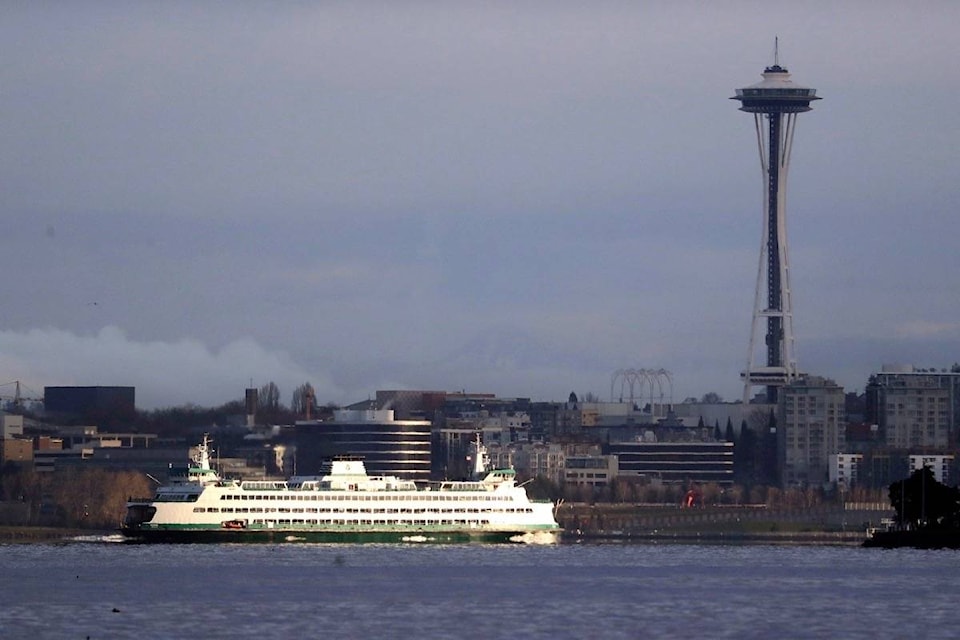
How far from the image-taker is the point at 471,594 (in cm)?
10806

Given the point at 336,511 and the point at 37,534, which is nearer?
the point at 336,511

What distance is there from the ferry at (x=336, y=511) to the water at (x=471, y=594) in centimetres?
1267

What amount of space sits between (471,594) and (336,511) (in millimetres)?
62126

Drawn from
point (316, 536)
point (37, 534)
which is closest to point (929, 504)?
point (316, 536)

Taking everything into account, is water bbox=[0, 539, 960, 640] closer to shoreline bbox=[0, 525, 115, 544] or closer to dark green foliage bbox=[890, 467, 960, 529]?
dark green foliage bbox=[890, 467, 960, 529]

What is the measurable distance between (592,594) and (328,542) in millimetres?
60464

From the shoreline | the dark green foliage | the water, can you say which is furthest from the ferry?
the dark green foliage

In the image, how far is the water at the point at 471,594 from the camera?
90.5 m

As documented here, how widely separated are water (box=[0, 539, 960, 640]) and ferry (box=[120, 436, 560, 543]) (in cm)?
1267

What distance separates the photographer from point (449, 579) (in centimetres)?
11912

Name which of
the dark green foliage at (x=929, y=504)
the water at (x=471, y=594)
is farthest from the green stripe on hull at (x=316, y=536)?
the dark green foliage at (x=929, y=504)

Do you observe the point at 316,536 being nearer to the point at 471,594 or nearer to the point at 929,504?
the point at 929,504

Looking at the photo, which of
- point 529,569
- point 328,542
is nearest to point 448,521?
point 328,542

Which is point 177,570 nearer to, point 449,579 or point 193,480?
point 449,579
